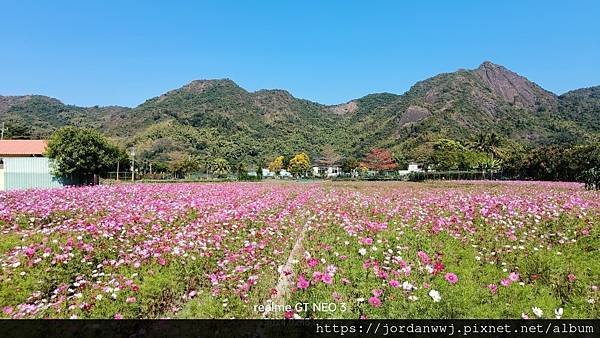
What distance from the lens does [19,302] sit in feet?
19.1

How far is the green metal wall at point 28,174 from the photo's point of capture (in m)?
37.2

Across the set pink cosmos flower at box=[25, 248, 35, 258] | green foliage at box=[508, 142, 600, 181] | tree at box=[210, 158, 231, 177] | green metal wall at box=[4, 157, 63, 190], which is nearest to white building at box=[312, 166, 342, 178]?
tree at box=[210, 158, 231, 177]

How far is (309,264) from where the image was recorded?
18.5ft

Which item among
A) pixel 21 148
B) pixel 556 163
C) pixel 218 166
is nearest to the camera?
pixel 21 148

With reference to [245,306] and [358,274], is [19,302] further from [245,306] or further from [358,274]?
[358,274]

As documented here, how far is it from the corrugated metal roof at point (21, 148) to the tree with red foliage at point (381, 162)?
90.1 metres

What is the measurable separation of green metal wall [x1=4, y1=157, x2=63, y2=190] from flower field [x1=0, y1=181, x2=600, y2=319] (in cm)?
3107

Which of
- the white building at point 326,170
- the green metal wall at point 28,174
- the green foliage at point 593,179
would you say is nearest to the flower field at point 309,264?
the green foliage at point 593,179

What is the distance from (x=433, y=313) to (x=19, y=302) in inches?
223

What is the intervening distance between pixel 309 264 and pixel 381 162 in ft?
397

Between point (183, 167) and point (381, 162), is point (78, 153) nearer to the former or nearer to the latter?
point (183, 167)

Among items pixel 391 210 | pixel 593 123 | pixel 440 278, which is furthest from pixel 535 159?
pixel 593 123

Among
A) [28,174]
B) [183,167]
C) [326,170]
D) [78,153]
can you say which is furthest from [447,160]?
[28,174]

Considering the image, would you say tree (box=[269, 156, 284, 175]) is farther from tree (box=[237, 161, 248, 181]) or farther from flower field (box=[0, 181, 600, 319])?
flower field (box=[0, 181, 600, 319])
